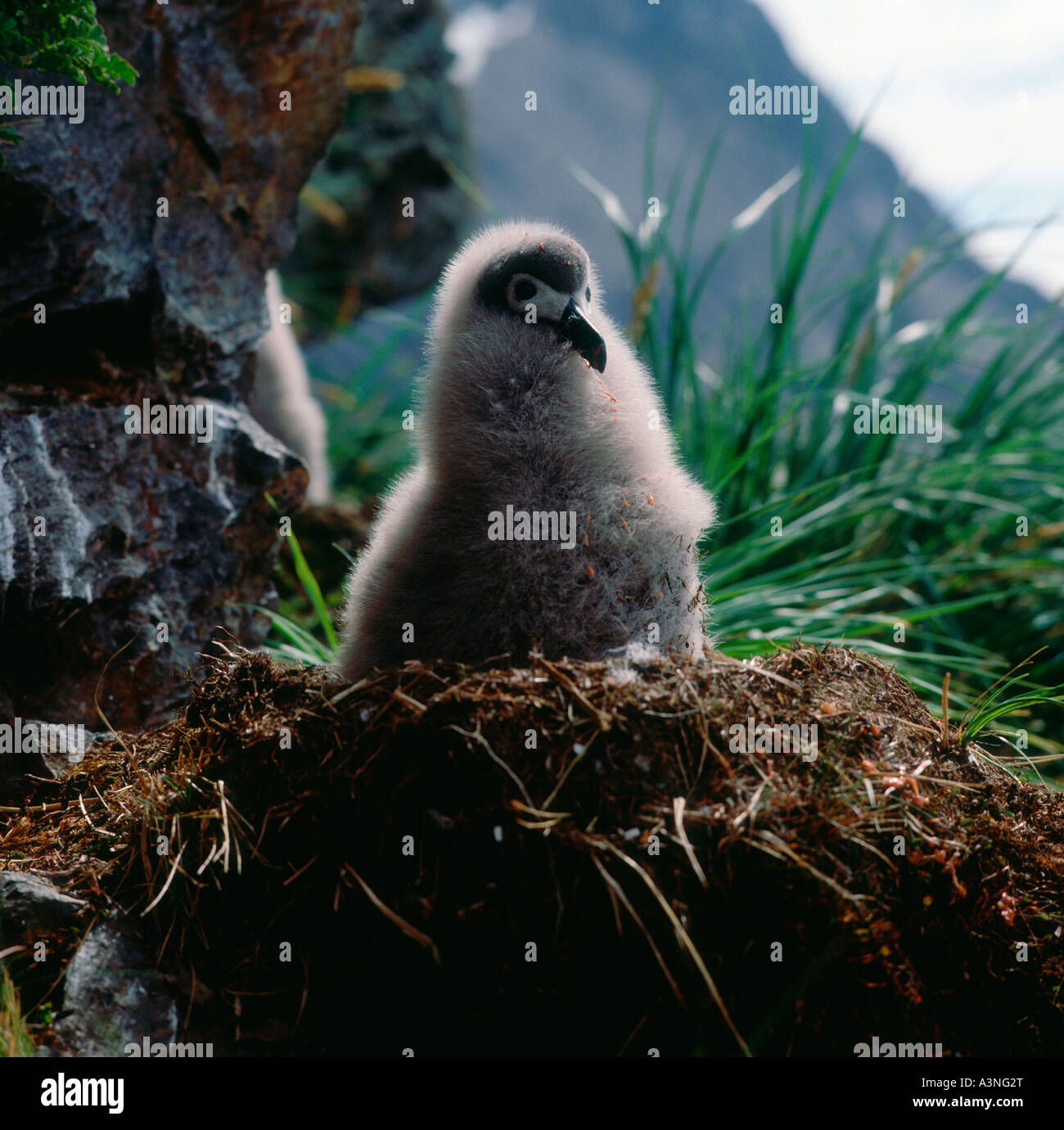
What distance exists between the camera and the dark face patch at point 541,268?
241cm

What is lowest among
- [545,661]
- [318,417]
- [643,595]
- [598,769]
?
[598,769]

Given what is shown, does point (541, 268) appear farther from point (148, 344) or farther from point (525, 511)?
point (148, 344)

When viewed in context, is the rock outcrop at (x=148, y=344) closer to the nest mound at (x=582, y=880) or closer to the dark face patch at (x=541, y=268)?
the nest mound at (x=582, y=880)

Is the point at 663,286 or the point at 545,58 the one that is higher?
the point at 545,58

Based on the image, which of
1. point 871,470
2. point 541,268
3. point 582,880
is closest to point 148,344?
point 541,268

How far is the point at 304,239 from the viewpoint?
9.08 m

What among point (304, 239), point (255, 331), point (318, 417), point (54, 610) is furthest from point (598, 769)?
point (304, 239)

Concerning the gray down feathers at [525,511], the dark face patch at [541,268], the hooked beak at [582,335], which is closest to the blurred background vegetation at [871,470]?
the gray down feathers at [525,511]

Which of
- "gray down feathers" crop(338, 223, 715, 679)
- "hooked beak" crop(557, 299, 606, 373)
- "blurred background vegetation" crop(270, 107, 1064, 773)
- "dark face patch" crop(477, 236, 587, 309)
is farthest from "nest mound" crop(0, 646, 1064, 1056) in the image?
"blurred background vegetation" crop(270, 107, 1064, 773)

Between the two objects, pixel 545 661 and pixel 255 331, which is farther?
pixel 255 331

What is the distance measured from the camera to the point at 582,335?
2.43m

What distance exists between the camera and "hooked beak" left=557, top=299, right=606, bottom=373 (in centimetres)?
242

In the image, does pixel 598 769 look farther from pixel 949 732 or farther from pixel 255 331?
pixel 255 331
